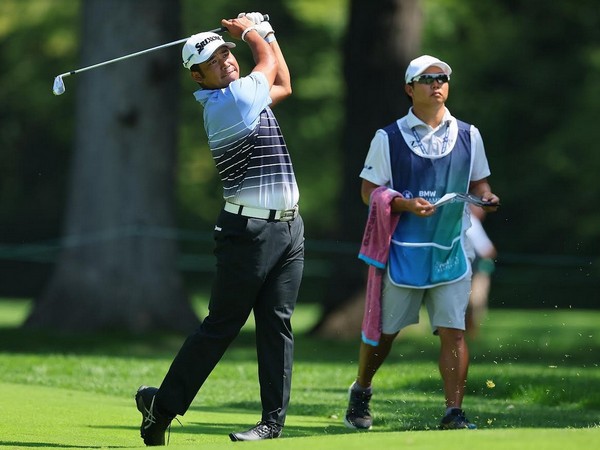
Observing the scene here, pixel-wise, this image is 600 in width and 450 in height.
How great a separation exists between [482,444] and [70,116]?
37077 millimetres

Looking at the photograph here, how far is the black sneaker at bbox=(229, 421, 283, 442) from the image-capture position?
727cm

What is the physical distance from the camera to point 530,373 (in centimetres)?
1226

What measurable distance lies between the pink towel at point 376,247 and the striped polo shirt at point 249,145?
2.88ft

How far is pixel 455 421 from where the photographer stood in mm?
7902

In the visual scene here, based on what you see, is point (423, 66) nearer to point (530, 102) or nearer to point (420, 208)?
point (420, 208)

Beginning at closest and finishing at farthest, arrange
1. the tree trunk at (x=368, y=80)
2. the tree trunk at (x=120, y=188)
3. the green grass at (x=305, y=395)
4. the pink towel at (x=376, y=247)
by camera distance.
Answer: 1. the green grass at (x=305, y=395)
2. the pink towel at (x=376, y=247)
3. the tree trunk at (x=120, y=188)
4. the tree trunk at (x=368, y=80)

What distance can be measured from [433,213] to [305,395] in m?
3.03

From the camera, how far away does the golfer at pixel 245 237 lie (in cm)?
730

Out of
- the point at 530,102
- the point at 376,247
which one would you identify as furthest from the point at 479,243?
the point at 530,102

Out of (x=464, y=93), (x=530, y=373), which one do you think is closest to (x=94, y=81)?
(x=530, y=373)

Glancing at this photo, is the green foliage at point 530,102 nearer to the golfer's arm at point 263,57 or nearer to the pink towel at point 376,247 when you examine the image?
the pink towel at point 376,247

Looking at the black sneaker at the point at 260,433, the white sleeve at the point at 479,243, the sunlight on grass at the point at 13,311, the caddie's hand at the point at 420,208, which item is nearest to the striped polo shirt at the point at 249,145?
the caddie's hand at the point at 420,208

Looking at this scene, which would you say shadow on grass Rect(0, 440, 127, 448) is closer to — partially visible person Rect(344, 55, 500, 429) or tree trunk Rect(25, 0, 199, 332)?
partially visible person Rect(344, 55, 500, 429)

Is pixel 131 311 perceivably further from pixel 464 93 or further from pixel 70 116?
pixel 70 116
